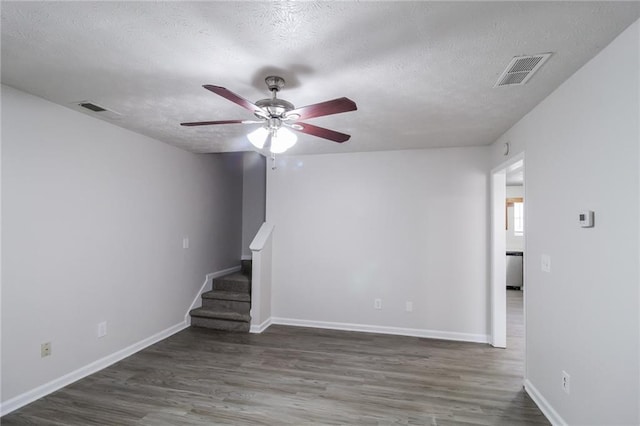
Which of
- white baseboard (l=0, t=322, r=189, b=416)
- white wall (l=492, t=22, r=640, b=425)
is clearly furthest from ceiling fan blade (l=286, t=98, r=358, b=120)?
white baseboard (l=0, t=322, r=189, b=416)

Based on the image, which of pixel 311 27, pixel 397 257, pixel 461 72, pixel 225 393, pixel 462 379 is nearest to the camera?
pixel 311 27

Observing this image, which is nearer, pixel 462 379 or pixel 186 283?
pixel 462 379

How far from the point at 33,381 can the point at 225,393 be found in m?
1.48

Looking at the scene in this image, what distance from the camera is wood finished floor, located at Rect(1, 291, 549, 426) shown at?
2.38 m

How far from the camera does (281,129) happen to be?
6.95 ft

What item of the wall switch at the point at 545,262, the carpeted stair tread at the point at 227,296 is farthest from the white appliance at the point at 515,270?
the carpeted stair tread at the point at 227,296

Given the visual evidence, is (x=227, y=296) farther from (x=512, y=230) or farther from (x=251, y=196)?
(x=512, y=230)

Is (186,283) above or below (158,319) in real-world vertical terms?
above

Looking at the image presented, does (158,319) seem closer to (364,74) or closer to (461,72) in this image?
(364,74)

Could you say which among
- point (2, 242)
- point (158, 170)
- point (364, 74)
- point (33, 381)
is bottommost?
point (33, 381)

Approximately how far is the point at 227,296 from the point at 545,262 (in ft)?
12.2

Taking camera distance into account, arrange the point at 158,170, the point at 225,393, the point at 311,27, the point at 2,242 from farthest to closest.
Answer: the point at 158,170
the point at 225,393
the point at 2,242
the point at 311,27

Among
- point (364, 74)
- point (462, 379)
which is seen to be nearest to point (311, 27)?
point (364, 74)

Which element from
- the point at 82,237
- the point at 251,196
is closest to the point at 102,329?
the point at 82,237
